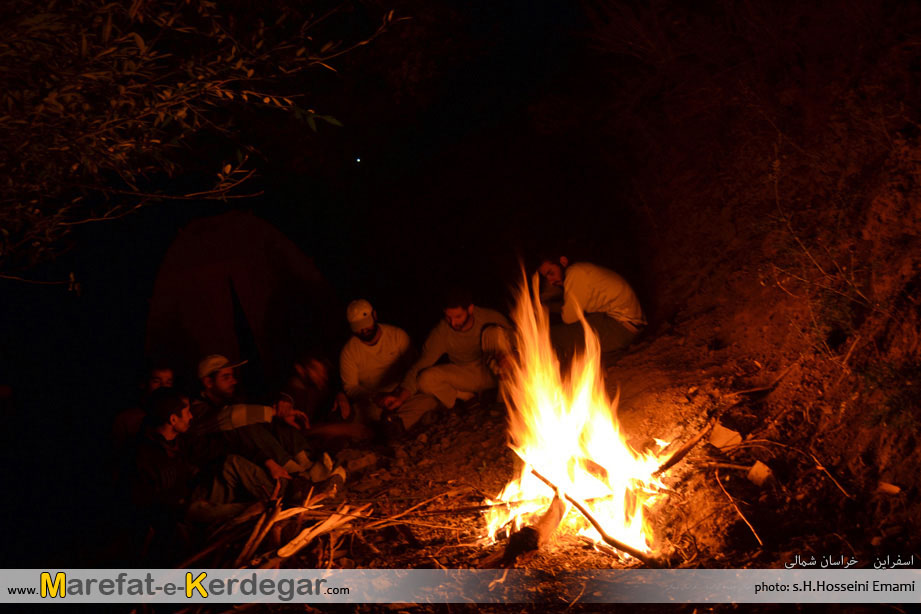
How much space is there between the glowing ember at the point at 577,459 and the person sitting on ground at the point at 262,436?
5.42 feet

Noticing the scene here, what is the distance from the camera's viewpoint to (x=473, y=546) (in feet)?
14.5

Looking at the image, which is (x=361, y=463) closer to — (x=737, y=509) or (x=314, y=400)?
(x=314, y=400)

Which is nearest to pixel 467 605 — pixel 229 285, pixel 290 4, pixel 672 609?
pixel 672 609

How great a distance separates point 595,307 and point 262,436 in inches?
143

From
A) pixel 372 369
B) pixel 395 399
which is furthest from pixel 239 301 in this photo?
pixel 395 399

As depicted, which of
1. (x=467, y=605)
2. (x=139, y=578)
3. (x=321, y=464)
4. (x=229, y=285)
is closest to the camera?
(x=467, y=605)

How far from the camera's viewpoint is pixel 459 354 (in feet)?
24.2

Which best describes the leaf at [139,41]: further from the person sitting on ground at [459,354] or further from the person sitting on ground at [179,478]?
the person sitting on ground at [459,354]

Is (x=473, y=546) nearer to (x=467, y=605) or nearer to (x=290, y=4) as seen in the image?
(x=467, y=605)

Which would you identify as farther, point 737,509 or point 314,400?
point 314,400

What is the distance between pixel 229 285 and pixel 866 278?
7.35 meters

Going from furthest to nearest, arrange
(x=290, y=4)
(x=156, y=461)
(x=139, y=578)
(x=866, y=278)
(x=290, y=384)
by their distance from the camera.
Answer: (x=290, y=4), (x=290, y=384), (x=156, y=461), (x=866, y=278), (x=139, y=578)

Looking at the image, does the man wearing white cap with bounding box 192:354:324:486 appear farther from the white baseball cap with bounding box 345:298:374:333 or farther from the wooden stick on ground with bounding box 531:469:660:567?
the wooden stick on ground with bounding box 531:469:660:567

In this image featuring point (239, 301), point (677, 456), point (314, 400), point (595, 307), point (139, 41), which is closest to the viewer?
point (139, 41)
